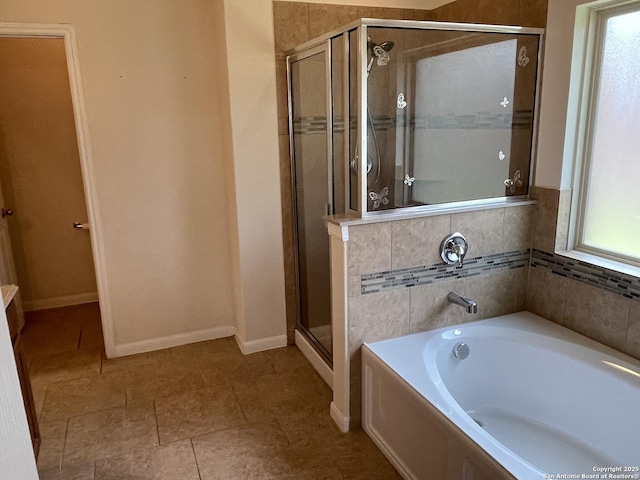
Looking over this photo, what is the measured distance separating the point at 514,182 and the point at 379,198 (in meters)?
0.83

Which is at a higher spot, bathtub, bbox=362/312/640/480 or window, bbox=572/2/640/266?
window, bbox=572/2/640/266

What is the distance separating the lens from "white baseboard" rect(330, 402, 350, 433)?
2.47m

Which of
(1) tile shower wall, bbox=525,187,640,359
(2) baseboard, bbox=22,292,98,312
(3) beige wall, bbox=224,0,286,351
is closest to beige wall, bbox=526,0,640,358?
(1) tile shower wall, bbox=525,187,640,359

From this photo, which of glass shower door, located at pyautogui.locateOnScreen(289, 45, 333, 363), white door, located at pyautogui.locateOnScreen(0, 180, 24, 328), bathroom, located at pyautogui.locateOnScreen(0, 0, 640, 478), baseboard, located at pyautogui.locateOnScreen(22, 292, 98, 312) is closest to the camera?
bathroom, located at pyautogui.locateOnScreen(0, 0, 640, 478)

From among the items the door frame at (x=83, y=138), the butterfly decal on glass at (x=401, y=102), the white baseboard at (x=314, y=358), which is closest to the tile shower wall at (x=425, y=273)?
the white baseboard at (x=314, y=358)

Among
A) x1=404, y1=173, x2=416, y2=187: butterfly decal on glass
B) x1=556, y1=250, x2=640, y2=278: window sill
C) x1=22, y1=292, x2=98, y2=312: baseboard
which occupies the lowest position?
x1=22, y1=292, x2=98, y2=312: baseboard

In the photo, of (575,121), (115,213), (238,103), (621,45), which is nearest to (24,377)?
(115,213)

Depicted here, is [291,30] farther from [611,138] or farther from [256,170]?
[611,138]

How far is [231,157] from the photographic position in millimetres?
3053

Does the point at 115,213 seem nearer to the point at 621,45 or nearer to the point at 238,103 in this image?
the point at 238,103

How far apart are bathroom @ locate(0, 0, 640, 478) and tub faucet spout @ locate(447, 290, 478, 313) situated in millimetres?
92

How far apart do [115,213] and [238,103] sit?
3.47 feet

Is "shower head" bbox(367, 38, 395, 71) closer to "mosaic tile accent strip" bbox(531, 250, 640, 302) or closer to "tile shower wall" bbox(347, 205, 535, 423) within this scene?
"tile shower wall" bbox(347, 205, 535, 423)

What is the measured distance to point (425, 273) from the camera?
2.45 meters
